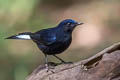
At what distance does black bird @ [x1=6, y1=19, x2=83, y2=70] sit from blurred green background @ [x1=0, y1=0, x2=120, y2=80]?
209 cm

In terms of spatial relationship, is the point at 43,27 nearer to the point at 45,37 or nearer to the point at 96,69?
the point at 45,37

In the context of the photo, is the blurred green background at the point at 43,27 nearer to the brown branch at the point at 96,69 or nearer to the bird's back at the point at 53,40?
the bird's back at the point at 53,40

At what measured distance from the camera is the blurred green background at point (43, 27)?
913cm

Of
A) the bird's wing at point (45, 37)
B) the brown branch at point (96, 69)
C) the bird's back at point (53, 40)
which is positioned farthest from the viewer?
the bird's wing at point (45, 37)

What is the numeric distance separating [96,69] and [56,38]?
107cm

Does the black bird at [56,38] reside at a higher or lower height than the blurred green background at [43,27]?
higher

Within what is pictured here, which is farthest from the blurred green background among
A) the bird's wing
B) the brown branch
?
the brown branch

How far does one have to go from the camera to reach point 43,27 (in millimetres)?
9945

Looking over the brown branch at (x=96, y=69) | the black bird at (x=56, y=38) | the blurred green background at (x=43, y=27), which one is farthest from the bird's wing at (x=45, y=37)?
the blurred green background at (x=43, y=27)

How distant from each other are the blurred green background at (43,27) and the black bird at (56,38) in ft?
6.84

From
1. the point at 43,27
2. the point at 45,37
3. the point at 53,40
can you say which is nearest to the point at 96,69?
the point at 53,40

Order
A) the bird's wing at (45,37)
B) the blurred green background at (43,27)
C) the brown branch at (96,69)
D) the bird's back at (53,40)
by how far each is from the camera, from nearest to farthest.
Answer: the brown branch at (96,69) < the bird's back at (53,40) < the bird's wing at (45,37) < the blurred green background at (43,27)

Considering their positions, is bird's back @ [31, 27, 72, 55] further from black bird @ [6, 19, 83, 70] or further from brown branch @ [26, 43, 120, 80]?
brown branch @ [26, 43, 120, 80]

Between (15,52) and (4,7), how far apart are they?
98 cm
